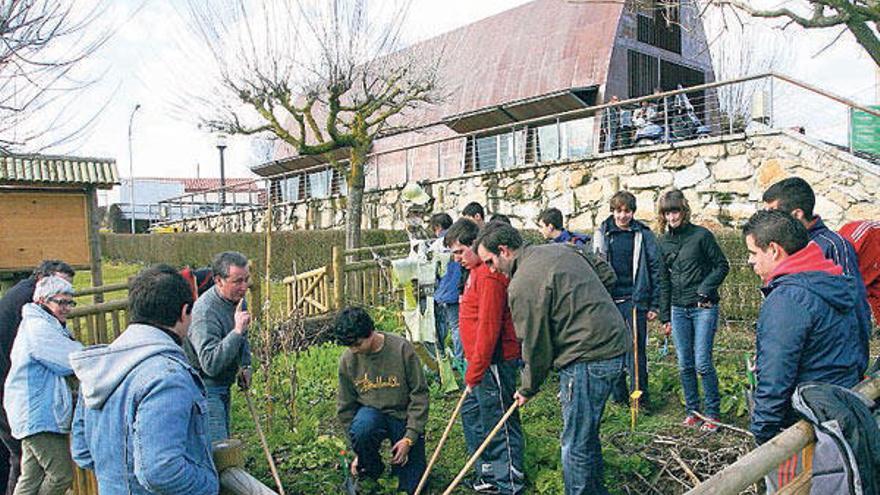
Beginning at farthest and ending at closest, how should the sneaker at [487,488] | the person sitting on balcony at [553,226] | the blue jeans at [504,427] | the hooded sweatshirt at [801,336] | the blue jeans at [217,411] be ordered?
the person sitting on balcony at [553,226] < the sneaker at [487,488] < the blue jeans at [504,427] < the blue jeans at [217,411] < the hooded sweatshirt at [801,336]

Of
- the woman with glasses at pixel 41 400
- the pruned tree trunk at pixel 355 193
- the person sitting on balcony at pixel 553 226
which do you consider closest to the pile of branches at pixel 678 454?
the person sitting on balcony at pixel 553 226

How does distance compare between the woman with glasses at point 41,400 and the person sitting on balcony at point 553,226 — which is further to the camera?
the person sitting on balcony at point 553,226

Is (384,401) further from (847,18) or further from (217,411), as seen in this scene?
(847,18)

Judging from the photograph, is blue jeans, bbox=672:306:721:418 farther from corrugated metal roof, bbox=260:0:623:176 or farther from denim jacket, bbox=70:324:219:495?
corrugated metal roof, bbox=260:0:623:176

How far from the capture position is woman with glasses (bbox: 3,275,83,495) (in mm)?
3469

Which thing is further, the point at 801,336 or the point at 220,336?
the point at 220,336

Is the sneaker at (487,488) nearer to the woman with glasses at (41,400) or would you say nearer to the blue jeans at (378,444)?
the blue jeans at (378,444)

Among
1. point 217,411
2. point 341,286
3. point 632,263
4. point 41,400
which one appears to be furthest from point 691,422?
point 341,286

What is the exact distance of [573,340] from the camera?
137 inches

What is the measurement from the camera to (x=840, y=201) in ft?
29.2

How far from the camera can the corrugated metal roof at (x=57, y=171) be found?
6387 millimetres

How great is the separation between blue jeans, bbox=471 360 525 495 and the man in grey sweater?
4.93ft

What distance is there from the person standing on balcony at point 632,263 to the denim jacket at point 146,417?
388cm

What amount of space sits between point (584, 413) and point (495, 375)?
800 mm
